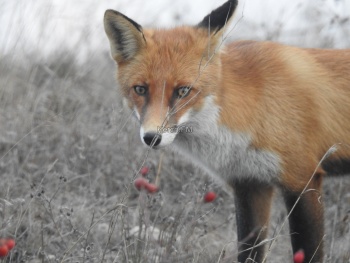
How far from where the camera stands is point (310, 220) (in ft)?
11.9

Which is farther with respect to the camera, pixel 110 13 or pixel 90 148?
pixel 90 148

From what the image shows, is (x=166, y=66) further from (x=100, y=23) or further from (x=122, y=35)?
(x=100, y=23)

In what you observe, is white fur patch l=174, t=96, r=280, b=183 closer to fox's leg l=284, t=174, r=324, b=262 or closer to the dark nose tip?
fox's leg l=284, t=174, r=324, b=262

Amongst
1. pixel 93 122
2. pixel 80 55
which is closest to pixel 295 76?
pixel 93 122

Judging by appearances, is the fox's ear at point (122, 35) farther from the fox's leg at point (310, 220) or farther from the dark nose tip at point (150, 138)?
the fox's leg at point (310, 220)

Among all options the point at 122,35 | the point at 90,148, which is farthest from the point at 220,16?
the point at 90,148

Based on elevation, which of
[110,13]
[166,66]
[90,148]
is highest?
[110,13]

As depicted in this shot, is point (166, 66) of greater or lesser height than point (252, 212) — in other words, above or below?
above

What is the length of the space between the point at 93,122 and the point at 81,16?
118 cm

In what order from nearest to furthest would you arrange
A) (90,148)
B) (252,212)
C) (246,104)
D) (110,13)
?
(110,13) < (246,104) < (252,212) < (90,148)

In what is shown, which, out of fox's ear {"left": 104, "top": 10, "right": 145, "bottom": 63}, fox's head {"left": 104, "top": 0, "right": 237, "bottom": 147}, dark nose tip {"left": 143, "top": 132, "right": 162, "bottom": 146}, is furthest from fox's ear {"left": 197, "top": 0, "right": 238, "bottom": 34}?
dark nose tip {"left": 143, "top": 132, "right": 162, "bottom": 146}

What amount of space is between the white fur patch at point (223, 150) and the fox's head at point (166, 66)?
0.25ft

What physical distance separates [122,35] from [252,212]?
1.36 metres

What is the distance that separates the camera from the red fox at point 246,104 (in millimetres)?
3477
